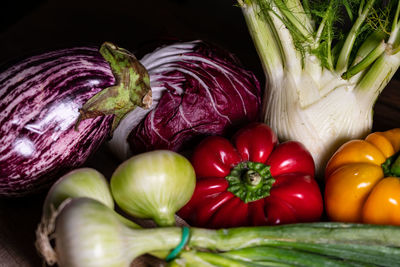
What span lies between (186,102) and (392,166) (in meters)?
0.56

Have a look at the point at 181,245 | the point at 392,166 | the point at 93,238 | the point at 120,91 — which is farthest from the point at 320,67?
the point at 93,238

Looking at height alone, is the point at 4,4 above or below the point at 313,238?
above

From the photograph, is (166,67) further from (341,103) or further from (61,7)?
(61,7)

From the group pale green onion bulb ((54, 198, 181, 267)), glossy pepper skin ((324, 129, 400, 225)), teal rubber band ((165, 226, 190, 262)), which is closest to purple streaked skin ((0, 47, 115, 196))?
pale green onion bulb ((54, 198, 181, 267))

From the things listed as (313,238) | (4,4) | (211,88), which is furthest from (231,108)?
(4,4)

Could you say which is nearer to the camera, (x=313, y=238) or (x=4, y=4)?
(x=313, y=238)

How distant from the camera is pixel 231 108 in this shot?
138 centimetres

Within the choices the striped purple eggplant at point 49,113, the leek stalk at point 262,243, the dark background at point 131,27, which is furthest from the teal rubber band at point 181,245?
the dark background at point 131,27

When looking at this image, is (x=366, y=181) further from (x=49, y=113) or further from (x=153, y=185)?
(x=49, y=113)

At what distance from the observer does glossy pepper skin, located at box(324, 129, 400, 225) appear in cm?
111

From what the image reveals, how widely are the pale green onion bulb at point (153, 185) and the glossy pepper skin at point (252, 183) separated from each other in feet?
0.52

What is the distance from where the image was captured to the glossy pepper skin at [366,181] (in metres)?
1.11

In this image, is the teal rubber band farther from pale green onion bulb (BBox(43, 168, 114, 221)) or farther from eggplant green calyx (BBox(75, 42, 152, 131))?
eggplant green calyx (BBox(75, 42, 152, 131))

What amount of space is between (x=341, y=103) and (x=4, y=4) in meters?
2.20
